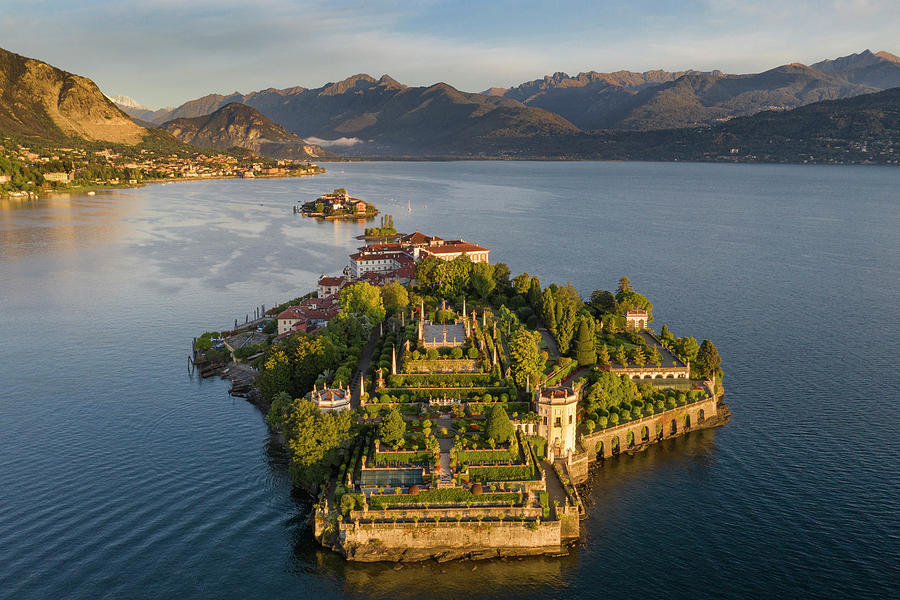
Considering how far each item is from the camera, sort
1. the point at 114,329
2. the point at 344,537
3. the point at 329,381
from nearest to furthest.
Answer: the point at 344,537, the point at 329,381, the point at 114,329

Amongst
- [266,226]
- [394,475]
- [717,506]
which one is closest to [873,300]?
[717,506]

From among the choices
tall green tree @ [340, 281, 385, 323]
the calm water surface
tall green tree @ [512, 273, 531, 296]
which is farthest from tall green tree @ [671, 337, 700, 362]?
tall green tree @ [340, 281, 385, 323]

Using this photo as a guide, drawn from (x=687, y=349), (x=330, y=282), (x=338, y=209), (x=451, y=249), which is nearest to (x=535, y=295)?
(x=687, y=349)

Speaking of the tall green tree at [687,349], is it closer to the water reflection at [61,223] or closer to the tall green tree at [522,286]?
the tall green tree at [522,286]

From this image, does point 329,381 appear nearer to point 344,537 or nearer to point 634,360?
point 344,537

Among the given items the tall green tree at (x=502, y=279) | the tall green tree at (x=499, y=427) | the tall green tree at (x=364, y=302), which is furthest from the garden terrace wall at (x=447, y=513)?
the tall green tree at (x=502, y=279)

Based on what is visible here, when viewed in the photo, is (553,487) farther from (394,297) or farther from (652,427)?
(394,297)
